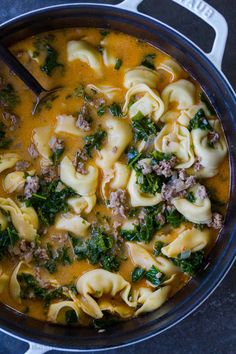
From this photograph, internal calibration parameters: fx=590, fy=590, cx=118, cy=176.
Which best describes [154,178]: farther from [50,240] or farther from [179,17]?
[179,17]

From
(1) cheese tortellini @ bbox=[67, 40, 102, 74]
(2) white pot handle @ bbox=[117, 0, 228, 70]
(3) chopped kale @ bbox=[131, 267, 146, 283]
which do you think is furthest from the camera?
(3) chopped kale @ bbox=[131, 267, 146, 283]

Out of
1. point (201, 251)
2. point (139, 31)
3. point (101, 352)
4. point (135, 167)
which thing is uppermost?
point (139, 31)

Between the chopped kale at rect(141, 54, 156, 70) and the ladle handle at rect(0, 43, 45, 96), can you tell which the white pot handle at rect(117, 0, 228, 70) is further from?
the ladle handle at rect(0, 43, 45, 96)

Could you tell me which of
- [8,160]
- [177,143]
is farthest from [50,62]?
[177,143]

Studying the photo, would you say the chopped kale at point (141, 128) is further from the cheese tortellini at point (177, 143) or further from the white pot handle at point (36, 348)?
the white pot handle at point (36, 348)

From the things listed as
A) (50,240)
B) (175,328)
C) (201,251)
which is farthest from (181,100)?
(175,328)

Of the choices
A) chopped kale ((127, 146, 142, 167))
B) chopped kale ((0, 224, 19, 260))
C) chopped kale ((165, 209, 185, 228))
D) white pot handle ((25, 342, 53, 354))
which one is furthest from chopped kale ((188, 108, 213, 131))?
white pot handle ((25, 342, 53, 354))

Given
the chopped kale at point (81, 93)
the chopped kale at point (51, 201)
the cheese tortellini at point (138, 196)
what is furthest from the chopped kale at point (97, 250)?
the chopped kale at point (81, 93)
